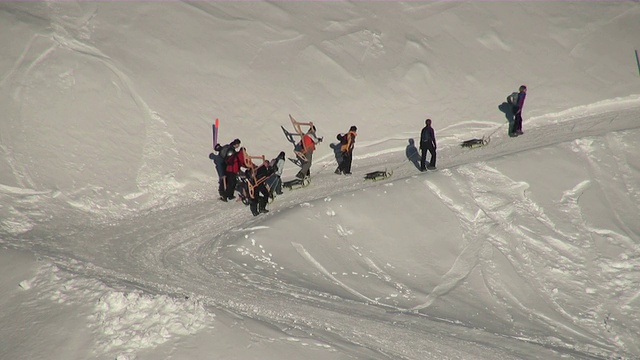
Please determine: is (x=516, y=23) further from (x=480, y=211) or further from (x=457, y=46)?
(x=480, y=211)

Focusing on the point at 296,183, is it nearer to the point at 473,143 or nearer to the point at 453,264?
the point at 453,264

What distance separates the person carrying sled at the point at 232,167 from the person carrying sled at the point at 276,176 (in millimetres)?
721

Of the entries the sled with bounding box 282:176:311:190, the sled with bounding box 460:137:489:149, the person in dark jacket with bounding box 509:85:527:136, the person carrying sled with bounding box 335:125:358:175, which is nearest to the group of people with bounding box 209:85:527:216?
the person carrying sled with bounding box 335:125:358:175

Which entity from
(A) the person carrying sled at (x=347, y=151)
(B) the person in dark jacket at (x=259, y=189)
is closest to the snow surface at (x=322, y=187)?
(A) the person carrying sled at (x=347, y=151)

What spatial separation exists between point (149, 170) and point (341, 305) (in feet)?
21.4

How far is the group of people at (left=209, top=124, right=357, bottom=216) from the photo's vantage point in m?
13.7

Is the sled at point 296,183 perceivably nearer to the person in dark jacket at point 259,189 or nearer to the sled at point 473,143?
the person in dark jacket at point 259,189

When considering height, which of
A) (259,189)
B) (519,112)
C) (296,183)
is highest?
(519,112)

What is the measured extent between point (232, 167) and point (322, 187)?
7.97 ft

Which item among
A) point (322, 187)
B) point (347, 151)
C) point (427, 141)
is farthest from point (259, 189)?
point (427, 141)

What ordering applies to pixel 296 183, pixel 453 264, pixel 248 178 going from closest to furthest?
pixel 453 264 < pixel 248 178 < pixel 296 183

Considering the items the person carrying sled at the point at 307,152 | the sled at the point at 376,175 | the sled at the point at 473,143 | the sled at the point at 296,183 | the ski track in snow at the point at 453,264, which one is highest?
the sled at the point at 473,143

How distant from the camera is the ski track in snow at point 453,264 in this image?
34.8 feet

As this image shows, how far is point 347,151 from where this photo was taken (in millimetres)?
15734
